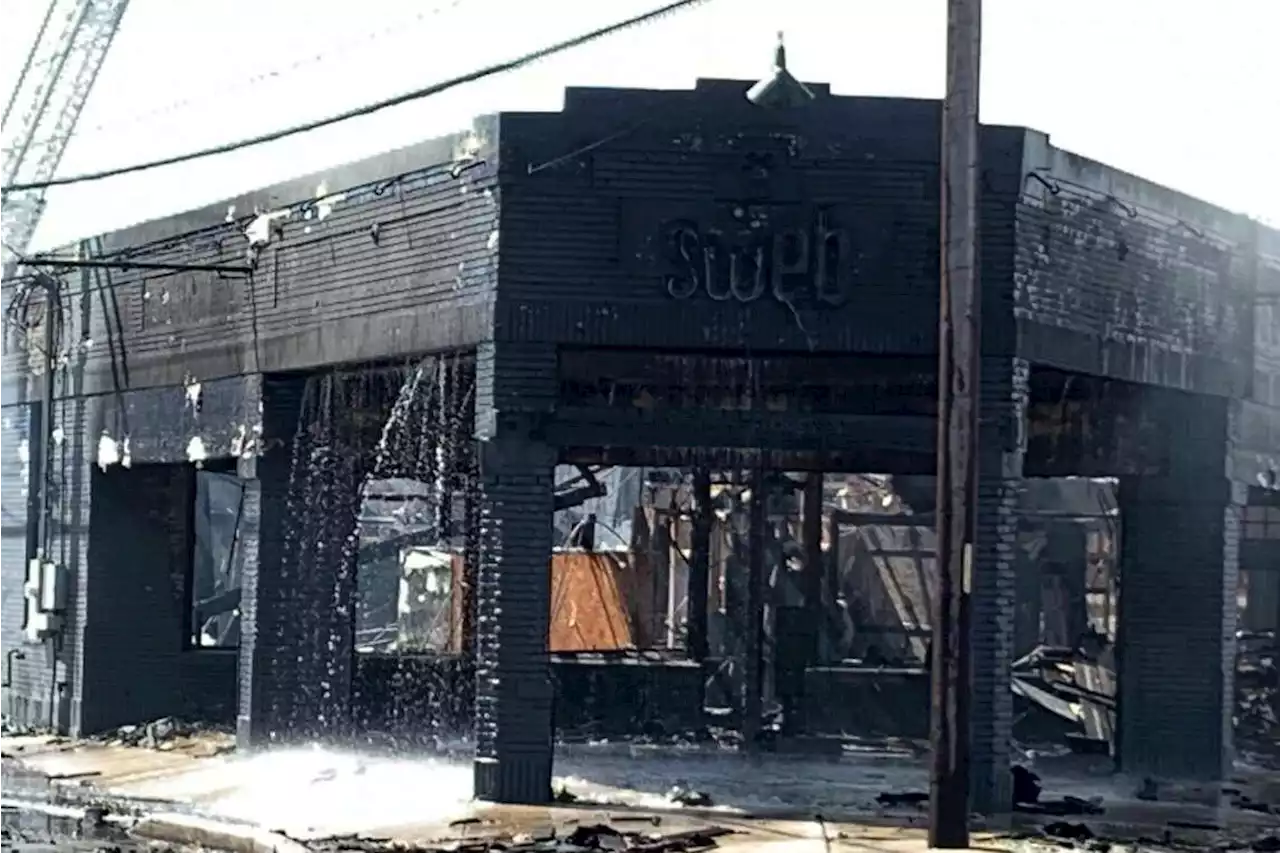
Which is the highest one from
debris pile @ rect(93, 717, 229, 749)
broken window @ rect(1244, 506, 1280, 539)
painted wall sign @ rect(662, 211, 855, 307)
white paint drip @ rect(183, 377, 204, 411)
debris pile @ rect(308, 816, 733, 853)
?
painted wall sign @ rect(662, 211, 855, 307)

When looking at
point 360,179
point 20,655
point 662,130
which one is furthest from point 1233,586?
point 20,655

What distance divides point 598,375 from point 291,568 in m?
Answer: 5.61

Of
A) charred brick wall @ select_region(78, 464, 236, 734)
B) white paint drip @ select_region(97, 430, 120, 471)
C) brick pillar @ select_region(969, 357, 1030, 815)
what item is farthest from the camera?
charred brick wall @ select_region(78, 464, 236, 734)

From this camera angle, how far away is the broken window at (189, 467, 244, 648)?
29.5m

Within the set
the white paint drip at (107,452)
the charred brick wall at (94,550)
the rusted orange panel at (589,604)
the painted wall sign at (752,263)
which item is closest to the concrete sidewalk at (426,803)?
the charred brick wall at (94,550)

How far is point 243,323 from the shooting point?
2302cm

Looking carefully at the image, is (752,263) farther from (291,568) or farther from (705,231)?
(291,568)

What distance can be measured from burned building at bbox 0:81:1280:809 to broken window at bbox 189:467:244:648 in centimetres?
153

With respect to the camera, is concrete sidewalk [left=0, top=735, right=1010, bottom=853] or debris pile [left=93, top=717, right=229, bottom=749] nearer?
concrete sidewalk [left=0, top=735, right=1010, bottom=853]

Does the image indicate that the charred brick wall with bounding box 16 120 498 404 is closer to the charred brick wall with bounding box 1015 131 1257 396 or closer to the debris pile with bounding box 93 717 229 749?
the debris pile with bounding box 93 717 229 749

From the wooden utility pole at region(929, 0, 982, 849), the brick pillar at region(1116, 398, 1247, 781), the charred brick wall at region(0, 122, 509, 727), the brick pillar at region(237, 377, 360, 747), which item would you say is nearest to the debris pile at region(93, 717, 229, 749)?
the charred brick wall at region(0, 122, 509, 727)

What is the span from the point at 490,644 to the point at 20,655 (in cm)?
1195

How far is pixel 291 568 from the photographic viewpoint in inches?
894

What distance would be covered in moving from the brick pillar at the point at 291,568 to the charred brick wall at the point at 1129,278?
7905mm
